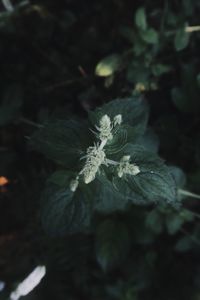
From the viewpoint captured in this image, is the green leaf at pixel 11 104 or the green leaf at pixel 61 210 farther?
the green leaf at pixel 11 104

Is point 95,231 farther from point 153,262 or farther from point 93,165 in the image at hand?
point 93,165

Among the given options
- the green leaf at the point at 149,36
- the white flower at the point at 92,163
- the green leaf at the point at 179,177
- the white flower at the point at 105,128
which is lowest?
the green leaf at the point at 179,177

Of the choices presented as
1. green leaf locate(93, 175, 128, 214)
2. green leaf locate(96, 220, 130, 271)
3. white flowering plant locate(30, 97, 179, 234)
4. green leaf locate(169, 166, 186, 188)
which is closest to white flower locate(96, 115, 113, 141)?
white flowering plant locate(30, 97, 179, 234)

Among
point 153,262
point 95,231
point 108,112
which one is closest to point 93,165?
point 108,112

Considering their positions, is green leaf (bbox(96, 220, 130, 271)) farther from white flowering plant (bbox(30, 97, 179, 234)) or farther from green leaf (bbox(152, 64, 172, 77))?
green leaf (bbox(152, 64, 172, 77))

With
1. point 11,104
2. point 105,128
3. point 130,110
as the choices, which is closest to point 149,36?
point 130,110

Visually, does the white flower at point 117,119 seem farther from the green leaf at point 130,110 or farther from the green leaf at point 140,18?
the green leaf at point 140,18

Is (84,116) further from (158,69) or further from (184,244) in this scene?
(184,244)

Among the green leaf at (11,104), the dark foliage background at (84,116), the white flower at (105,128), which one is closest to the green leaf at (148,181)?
the white flower at (105,128)
